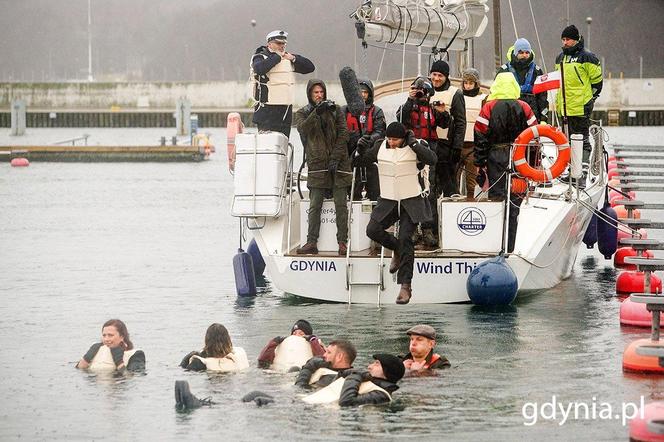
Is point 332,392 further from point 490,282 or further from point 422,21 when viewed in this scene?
point 422,21

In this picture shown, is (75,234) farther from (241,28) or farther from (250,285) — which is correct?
(241,28)

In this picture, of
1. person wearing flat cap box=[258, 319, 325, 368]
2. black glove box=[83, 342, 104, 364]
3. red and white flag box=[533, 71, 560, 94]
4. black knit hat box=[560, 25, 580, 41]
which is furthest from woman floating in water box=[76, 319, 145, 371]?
black knit hat box=[560, 25, 580, 41]

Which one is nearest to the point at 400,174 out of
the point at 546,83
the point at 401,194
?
the point at 401,194

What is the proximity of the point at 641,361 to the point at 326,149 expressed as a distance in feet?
17.4

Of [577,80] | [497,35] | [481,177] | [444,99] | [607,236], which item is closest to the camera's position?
[444,99]

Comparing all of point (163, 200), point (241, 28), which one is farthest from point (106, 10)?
point (163, 200)

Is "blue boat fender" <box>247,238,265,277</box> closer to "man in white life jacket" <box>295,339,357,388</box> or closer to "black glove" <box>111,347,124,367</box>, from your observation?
"black glove" <box>111,347,124,367</box>

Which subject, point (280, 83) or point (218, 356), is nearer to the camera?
point (218, 356)

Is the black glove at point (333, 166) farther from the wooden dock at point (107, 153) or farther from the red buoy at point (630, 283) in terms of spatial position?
the wooden dock at point (107, 153)

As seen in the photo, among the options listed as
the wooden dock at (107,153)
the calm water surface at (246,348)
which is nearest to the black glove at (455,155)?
the calm water surface at (246,348)

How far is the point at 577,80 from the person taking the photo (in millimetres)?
20375

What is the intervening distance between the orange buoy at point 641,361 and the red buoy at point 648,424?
2.88 metres

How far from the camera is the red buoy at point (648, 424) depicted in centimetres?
1095

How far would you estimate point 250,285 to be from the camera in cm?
2012
